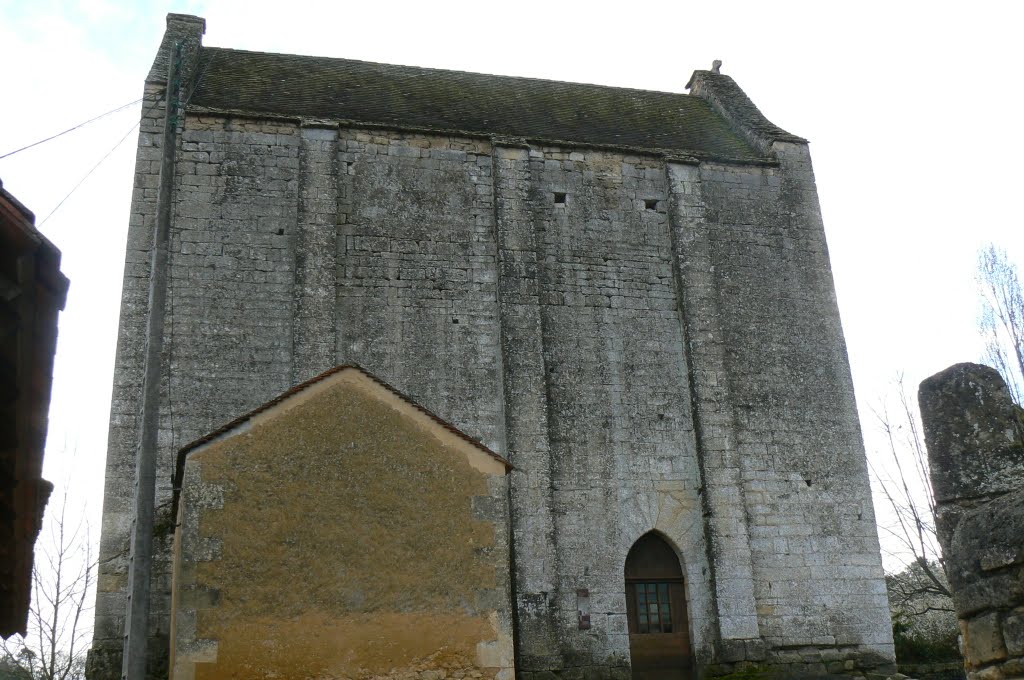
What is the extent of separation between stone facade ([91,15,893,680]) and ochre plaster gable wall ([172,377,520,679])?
420cm

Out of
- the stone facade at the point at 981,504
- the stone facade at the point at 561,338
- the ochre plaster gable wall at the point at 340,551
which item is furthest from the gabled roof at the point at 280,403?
the stone facade at the point at 981,504

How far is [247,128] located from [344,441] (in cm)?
781

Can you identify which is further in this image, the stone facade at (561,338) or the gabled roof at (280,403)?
the stone facade at (561,338)

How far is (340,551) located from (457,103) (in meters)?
10.8

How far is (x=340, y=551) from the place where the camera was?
9156 mm

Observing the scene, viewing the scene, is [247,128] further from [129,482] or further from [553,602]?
[553,602]

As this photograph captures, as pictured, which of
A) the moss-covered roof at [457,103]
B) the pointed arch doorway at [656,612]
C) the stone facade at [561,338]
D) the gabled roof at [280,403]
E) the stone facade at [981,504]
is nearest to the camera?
the stone facade at [981,504]

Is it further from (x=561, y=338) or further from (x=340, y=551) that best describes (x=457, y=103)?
(x=340, y=551)


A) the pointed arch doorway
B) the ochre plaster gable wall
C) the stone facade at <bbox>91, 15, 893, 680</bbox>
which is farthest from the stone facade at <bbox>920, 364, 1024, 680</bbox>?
the pointed arch doorway

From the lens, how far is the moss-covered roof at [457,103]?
53.7 ft

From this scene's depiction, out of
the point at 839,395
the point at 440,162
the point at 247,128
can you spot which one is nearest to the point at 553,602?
the point at 839,395

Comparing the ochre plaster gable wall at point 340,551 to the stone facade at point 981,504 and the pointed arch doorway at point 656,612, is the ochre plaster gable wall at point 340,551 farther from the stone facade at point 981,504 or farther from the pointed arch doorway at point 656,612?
the pointed arch doorway at point 656,612

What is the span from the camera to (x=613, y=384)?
1524cm

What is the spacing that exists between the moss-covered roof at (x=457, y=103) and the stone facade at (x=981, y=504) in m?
12.1
